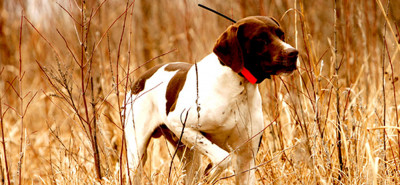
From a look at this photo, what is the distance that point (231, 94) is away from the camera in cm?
276

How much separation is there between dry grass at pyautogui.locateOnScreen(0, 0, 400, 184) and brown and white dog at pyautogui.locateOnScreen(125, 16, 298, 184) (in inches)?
6.8

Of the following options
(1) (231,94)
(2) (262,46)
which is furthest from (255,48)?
(1) (231,94)

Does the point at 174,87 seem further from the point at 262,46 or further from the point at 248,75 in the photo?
the point at 262,46

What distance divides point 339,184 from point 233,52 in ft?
3.28

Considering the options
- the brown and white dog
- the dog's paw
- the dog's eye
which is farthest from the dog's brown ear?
the dog's paw

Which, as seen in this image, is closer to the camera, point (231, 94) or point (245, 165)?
point (231, 94)

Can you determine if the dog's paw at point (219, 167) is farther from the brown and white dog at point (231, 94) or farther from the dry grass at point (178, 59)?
the dry grass at point (178, 59)

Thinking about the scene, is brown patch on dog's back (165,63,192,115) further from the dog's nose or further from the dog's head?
the dog's nose

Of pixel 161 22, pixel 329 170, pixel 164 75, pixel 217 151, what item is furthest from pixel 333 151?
pixel 161 22

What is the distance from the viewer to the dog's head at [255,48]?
2629 millimetres

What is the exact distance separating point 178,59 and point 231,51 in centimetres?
331

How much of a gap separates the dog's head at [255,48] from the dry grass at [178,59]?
0.58ft

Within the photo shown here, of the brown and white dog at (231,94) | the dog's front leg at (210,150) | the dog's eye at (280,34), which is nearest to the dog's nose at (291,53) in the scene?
the brown and white dog at (231,94)

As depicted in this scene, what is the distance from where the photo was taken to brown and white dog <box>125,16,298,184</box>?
105 inches
